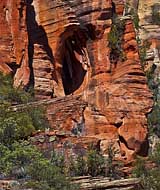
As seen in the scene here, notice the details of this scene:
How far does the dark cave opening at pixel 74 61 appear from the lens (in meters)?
38.7

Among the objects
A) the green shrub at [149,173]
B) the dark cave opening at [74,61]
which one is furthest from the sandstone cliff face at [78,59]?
the green shrub at [149,173]

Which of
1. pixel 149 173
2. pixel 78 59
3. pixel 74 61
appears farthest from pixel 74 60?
pixel 149 173

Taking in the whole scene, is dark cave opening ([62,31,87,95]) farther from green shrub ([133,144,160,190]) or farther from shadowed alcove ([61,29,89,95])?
green shrub ([133,144,160,190])

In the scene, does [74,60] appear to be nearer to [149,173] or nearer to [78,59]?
[78,59]

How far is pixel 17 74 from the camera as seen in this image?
3834 cm

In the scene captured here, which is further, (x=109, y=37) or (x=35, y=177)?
(x=109, y=37)

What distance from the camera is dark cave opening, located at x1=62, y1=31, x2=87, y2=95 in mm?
38688

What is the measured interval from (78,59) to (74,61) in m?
0.54

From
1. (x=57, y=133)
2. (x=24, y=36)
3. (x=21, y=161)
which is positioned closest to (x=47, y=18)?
(x=24, y=36)

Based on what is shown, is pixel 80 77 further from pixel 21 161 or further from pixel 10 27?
pixel 21 161

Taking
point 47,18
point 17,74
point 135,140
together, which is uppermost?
point 47,18

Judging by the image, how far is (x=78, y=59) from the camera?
39219mm

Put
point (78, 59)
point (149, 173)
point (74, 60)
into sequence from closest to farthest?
point (149, 173) → point (78, 59) → point (74, 60)

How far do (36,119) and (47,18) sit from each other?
24.3 feet
